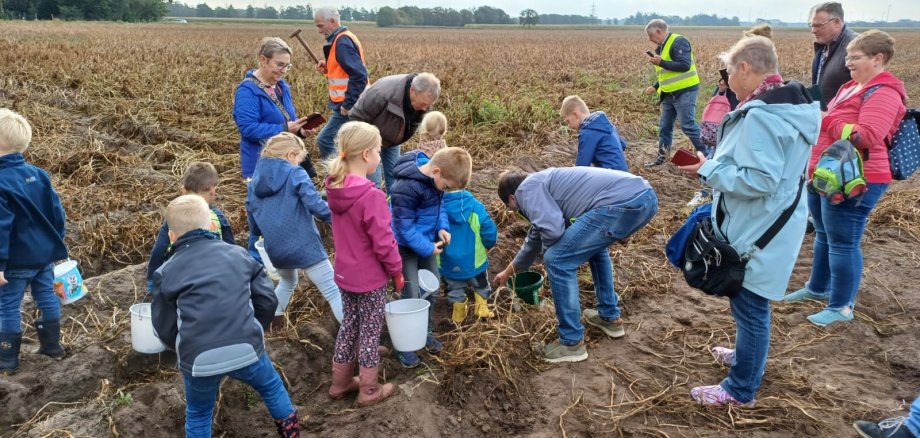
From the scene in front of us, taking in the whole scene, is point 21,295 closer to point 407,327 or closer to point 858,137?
point 407,327

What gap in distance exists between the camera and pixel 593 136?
487cm

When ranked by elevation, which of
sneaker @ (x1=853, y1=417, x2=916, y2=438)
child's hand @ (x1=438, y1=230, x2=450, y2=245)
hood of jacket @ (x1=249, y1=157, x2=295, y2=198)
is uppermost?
hood of jacket @ (x1=249, y1=157, x2=295, y2=198)

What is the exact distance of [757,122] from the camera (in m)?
2.72

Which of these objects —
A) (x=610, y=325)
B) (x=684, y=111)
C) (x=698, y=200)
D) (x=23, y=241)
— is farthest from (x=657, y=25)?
(x=23, y=241)

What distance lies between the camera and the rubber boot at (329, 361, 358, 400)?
3.51 meters

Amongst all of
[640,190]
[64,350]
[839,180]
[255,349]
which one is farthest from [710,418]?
[64,350]

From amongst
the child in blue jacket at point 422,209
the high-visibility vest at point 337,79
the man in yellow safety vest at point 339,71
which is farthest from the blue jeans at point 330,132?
the child in blue jacket at point 422,209

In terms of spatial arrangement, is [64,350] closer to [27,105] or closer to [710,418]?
[710,418]

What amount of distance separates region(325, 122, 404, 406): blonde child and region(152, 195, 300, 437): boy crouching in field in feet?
1.87

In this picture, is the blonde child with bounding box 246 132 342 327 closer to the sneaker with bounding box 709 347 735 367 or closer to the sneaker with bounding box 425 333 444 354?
the sneaker with bounding box 425 333 444 354

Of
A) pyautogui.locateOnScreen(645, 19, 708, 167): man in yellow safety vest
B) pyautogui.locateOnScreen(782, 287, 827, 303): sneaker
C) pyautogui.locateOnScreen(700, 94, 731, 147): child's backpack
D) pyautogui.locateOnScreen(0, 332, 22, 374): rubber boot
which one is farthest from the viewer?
pyautogui.locateOnScreen(645, 19, 708, 167): man in yellow safety vest

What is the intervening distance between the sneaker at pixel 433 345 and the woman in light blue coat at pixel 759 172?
6.00ft

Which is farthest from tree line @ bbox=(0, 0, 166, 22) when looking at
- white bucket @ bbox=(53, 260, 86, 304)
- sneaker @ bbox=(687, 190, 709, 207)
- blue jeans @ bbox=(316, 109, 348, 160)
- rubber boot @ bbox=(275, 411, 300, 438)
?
rubber boot @ bbox=(275, 411, 300, 438)

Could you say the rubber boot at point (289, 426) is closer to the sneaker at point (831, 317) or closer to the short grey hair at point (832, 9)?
the sneaker at point (831, 317)
